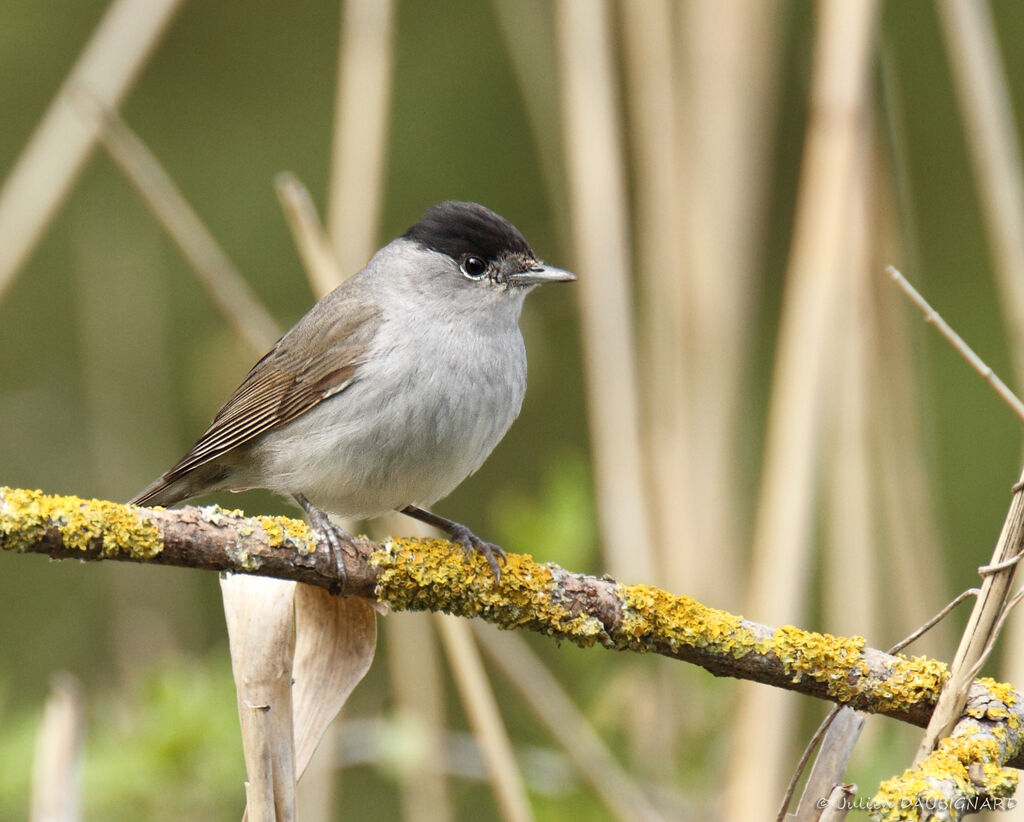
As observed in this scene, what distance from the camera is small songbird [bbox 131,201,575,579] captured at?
335 cm

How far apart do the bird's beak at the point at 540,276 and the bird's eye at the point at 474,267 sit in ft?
0.38

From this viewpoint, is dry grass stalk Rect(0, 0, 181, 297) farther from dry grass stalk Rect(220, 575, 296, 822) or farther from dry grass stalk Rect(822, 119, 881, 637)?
dry grass stalk Rect(822, 119, 881, 637)

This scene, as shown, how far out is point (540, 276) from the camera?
147 inches

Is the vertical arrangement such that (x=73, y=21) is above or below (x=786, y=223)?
above

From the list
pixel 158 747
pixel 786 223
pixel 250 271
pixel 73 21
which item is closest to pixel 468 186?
pixel 250 271

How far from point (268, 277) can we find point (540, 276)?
2.88 meters

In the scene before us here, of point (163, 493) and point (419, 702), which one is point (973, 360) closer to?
point (419, 702)

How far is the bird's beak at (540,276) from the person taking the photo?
3674mm

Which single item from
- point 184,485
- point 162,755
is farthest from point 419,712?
point 184,485

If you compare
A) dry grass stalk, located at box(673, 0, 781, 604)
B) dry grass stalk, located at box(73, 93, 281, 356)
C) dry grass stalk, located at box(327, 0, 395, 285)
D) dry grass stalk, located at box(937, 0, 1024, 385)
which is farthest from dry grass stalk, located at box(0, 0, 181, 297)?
dry grass stalk, located at box(937, 0, 1024, 385)

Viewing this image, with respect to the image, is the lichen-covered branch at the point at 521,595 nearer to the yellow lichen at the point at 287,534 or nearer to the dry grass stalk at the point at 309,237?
the yellow lichen at the point at 287,534

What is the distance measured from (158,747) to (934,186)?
5051mm

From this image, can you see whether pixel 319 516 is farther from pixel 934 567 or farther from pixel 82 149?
pixel 934 567

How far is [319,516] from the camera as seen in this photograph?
3.23m
